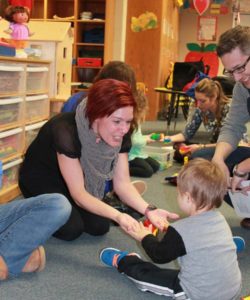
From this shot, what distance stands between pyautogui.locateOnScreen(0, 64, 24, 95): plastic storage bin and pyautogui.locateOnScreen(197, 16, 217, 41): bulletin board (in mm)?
6523

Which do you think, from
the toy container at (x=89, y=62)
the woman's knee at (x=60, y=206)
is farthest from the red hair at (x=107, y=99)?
the toy container at (x=89, y=62)

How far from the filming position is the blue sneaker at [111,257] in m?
1.60

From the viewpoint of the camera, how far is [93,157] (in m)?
1.72

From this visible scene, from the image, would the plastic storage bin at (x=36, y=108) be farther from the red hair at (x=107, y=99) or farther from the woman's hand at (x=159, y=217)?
the woman's hand at (x=159, y=217)

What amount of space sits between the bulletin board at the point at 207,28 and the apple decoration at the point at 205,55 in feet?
0.48

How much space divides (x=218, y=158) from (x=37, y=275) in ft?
3.18

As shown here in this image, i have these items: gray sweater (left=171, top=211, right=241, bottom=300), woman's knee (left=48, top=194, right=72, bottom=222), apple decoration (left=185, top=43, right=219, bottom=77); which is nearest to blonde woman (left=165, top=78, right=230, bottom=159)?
woman's knee (left=48, top=194, right=72, bottom=222)

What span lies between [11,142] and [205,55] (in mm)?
6563

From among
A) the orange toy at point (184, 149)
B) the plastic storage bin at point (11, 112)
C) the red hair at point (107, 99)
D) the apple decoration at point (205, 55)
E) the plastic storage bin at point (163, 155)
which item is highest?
the apple decoration at point (205, 55)

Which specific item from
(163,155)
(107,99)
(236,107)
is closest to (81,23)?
(163,155)

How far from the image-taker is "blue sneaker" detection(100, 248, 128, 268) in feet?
5.24

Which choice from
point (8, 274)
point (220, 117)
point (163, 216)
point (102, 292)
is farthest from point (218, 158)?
point (220, 117)

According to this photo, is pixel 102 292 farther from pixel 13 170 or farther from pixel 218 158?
pixel 13 170

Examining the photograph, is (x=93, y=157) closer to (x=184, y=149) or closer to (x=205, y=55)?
(x=184, y=149)
